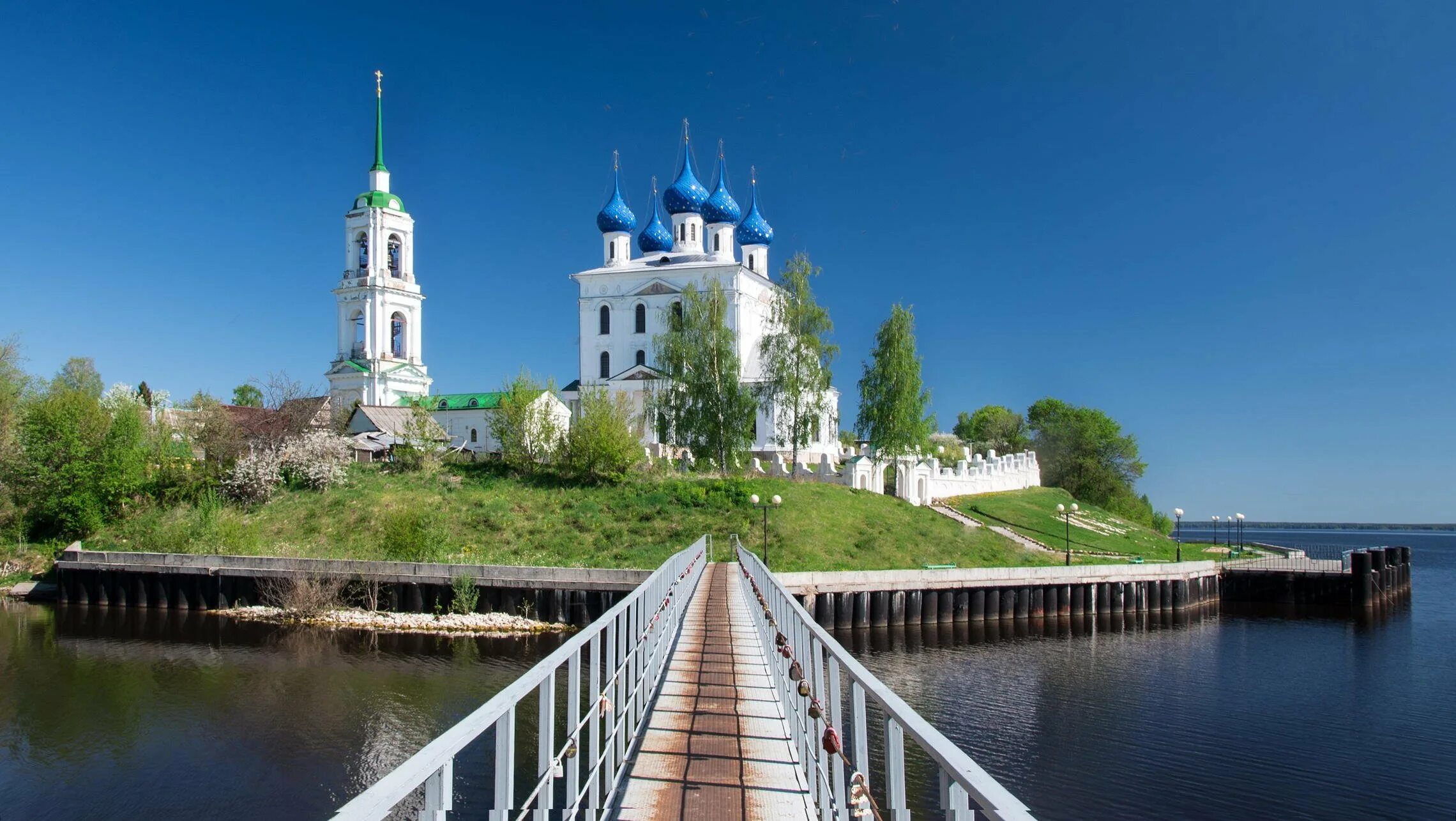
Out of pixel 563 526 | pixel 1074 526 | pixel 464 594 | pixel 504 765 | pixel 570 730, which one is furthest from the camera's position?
pixel 1074 526

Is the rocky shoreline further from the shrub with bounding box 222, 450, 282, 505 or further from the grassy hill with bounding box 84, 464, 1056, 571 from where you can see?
the shrub with bounding box 222, 450, 282, 505

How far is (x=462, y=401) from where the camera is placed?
56781 millimetres

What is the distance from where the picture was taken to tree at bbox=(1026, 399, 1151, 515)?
69.2 metres

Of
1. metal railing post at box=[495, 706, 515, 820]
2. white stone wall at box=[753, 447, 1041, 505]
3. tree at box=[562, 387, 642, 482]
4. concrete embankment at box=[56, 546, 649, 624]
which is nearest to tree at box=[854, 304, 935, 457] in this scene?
white stone wall at box=[753, 447, 1041, 505]

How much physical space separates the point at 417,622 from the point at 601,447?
1423 cm

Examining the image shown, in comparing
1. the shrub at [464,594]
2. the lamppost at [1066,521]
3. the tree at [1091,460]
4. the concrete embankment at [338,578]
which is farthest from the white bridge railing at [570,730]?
the tree at [1091,460]

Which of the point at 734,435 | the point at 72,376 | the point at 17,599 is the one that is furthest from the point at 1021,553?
the point at 72,376

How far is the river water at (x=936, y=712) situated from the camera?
45.9 ft

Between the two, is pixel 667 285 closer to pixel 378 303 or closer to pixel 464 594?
pixel 378 303

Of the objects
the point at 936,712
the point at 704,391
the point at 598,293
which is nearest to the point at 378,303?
the point at 598,293

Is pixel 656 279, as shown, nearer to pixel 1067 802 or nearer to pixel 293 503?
pixel 293 503

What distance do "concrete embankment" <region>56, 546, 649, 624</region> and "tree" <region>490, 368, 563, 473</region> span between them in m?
13.7

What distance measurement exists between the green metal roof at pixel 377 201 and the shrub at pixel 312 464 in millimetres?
21500

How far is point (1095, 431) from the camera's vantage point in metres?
78.8
